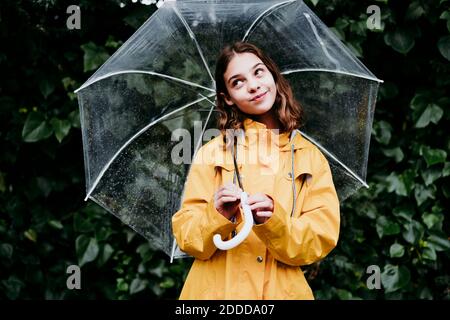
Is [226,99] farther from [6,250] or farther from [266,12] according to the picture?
[6,250]

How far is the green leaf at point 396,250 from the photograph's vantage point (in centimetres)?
308

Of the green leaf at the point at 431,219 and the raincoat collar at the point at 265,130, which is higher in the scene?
the raincoat collar at the point at 265,130

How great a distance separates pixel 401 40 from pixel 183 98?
4.33 feet

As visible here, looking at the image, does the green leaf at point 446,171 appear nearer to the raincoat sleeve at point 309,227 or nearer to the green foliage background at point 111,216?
the green foliage background at point 111,216

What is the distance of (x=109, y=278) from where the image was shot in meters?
3.32

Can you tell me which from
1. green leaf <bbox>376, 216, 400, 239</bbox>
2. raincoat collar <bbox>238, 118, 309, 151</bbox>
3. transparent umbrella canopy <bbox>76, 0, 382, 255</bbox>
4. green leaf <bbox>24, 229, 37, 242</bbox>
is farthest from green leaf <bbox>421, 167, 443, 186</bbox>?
green leaf <bbox>24, 229, 37, 242</bbox>

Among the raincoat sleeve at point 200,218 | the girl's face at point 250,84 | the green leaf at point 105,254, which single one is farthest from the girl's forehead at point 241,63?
the green leaf at point 105,254

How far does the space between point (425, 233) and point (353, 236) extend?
32 cm

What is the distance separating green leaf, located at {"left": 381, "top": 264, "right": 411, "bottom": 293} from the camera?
307cm

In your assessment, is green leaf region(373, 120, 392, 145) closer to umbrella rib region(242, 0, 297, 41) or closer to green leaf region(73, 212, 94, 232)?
umbrella rib region(242, 0, 297, 41)

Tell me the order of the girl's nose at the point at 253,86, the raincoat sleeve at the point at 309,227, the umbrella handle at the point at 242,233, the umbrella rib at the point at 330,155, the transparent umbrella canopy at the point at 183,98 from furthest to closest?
the umbrella rib at the point at 330,155, the transparent umbrella canopy at the point at 183,98, the girl's nose at the point at 253,86, the raincoat sleeve at the point at 309,227, the umbrella handle at the point at 242,233

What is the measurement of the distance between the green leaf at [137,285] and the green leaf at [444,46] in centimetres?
170

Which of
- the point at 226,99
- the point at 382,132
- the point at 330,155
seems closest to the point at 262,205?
the point at 226,99

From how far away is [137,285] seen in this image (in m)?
3.19
